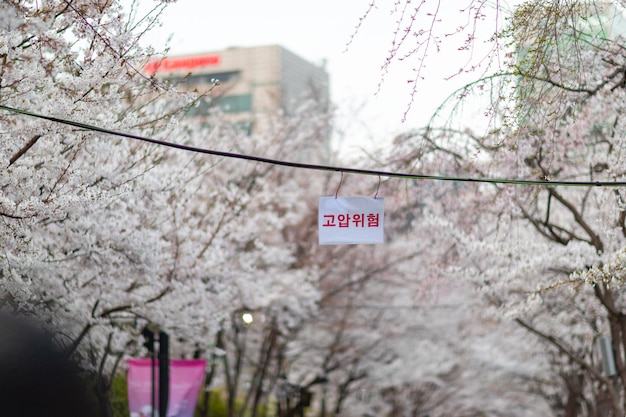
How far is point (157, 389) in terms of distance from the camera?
51.1 feet

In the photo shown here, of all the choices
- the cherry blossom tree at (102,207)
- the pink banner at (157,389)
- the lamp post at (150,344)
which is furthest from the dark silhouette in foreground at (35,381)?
the pink banner at (157,389)

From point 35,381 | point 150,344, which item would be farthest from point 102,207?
point 35,381

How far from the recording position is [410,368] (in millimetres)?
26828

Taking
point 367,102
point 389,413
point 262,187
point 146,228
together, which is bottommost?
point 389,413

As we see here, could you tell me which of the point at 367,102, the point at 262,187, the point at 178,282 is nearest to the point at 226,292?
the point at 178,282

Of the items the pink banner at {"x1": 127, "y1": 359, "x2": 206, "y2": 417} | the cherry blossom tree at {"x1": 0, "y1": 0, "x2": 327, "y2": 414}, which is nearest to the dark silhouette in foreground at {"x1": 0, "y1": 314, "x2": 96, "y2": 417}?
the cherry blossom tree at {"x1": 0, "y1": 0, "x2": 327, "y2": 414}

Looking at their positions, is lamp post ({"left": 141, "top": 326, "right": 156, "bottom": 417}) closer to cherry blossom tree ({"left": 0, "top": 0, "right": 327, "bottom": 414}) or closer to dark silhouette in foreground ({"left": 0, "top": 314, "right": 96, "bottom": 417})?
cherry blossom tree ({"left": 0, "top": 0, "right": 327, "bottom": 414})

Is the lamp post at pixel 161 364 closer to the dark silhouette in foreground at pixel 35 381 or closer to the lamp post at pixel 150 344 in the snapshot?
the lamp post at pixel 150 344

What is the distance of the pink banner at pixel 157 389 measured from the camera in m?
15.4

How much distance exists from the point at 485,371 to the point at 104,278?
2034 centimetres

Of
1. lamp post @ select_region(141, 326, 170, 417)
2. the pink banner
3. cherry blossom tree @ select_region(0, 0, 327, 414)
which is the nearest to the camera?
cherry blossom tree @ select_region(0, 0, 327, 414)

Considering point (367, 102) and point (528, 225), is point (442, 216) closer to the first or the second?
point (528, 225)

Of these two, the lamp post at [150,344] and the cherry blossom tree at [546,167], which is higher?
→ the cherry blossom tree at [546,167]

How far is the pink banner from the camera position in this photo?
15.4m
